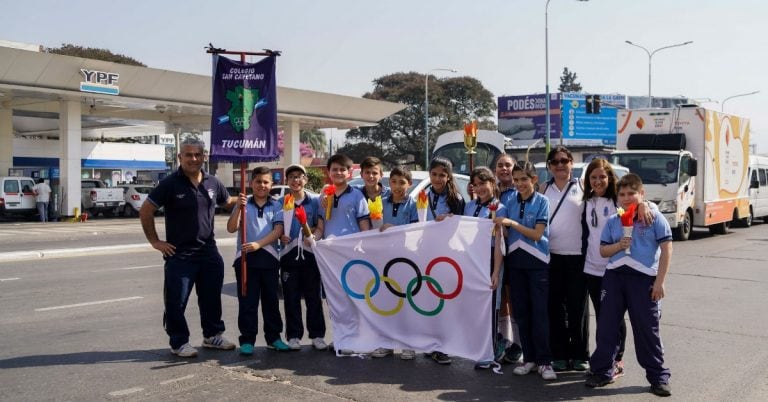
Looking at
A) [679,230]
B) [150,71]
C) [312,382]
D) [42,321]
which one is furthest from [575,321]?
[150,71]

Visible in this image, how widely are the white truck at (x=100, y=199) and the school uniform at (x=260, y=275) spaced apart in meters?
29.9

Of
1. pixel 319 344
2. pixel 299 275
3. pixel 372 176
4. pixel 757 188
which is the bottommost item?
pixel 319 344

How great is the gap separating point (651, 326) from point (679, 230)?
14.5 m

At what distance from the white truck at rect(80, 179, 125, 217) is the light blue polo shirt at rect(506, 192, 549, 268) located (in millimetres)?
31626

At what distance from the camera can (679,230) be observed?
1888 centimetres

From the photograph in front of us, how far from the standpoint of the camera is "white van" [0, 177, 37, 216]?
3016 cm

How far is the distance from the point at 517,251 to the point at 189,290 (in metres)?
2.98

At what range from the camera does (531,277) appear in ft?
19.7

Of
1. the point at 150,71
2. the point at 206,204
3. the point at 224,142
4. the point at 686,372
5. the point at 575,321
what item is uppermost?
the point at 150,71

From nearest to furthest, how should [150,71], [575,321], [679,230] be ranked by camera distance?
[575,321] → [679,230] → [150,71]

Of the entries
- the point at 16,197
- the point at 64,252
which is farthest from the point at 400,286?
the point at 16,197

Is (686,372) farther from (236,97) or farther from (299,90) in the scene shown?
(299,90)

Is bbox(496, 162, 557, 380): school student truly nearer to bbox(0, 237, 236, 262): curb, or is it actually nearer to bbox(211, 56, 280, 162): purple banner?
bbox(211, 56, 280, 162): purple banner

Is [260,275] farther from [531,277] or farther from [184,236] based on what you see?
[531,277]
